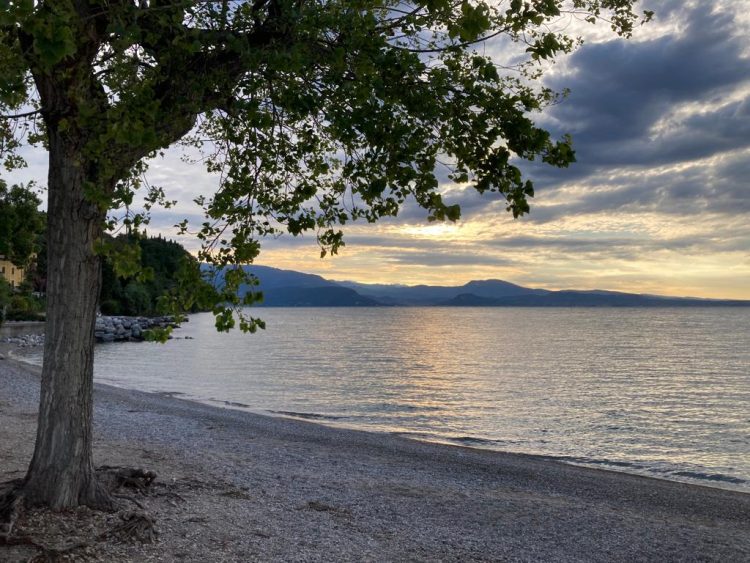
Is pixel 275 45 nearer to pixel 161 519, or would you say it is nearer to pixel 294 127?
pixel 294 127

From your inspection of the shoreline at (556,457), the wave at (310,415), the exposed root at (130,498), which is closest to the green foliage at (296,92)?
the exposed root at (130,498)

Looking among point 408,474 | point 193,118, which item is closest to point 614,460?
point 408,474

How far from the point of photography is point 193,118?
28.5ft

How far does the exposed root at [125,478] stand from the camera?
997 cm

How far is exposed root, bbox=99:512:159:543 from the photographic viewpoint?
8.16 metres

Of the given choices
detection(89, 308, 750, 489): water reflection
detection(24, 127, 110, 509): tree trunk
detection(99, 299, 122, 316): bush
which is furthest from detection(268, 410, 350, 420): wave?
detection(99, 299, 122, 316): bush

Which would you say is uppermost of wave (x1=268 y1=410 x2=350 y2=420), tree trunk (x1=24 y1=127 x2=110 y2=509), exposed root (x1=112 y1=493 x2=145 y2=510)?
tree trunk (x1=24 y1=127 x2=110 y2=509)

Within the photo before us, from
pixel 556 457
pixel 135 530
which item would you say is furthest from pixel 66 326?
pixel 556 457

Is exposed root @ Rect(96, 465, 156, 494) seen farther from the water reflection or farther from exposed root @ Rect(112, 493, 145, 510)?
the water reflection

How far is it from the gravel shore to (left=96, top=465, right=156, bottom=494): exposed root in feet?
0.92

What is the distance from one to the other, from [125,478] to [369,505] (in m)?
4.36

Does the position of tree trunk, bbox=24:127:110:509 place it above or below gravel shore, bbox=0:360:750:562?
above

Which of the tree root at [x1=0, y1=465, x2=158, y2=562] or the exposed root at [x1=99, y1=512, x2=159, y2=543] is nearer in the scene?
the tree root at [x1=0, y1=465, x2=158, y2=562]

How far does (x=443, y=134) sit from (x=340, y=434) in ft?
57.3
